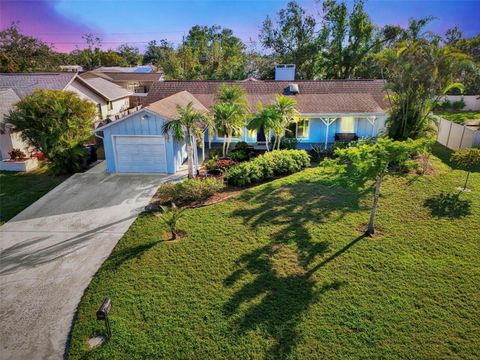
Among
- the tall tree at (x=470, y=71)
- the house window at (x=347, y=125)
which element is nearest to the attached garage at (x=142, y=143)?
the house window at (x=347, y=125)

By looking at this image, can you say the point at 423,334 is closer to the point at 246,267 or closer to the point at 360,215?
the point at 246,267

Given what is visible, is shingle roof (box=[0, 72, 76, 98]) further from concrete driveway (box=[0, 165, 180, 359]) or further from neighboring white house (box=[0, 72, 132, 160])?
concrete driveway (box=[0, 165, 180, 359])

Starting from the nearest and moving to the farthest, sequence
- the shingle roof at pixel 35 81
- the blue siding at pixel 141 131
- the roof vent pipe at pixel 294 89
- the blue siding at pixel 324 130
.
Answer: the blue siding at pixel 141 131 → the blue siding at pixel 324 130 → the roof vent pipe at pixel 294 89 → the shingle roof at pixel 35 81

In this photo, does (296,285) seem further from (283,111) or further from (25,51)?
(25,51)

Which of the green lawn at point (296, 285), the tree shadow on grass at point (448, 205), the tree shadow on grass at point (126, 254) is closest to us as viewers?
the green lawn at point (296, 285)

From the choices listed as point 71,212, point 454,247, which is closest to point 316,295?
point 454,247

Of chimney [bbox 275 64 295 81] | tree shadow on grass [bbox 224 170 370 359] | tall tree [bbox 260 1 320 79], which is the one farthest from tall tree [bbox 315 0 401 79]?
tree shadow on grass [bbox 224 170 370 359]

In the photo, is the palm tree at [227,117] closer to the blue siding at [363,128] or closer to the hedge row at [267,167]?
the hedge row at [267,167]
